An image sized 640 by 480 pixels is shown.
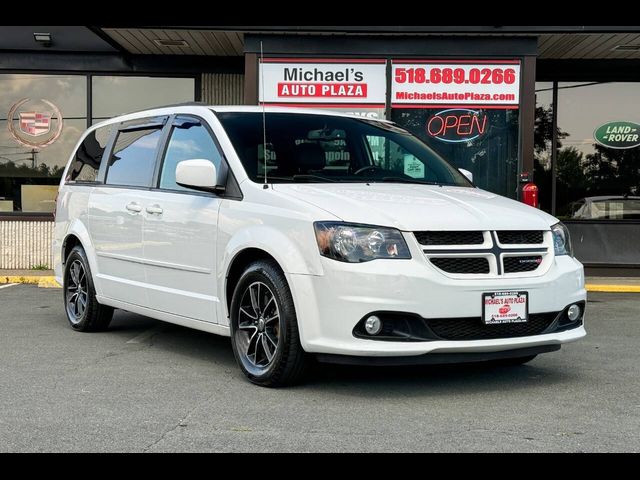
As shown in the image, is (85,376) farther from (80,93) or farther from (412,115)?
(80,93)

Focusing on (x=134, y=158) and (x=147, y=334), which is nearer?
(x=134, y=158)

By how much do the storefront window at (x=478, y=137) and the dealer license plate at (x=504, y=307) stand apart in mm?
7374

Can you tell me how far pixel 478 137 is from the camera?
12.4 metres

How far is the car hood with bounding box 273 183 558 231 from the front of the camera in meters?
4.94

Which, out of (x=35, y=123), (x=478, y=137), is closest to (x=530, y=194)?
(x=478, y=137)

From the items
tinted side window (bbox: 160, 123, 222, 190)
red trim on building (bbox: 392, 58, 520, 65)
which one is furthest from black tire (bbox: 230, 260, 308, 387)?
red trim on building (bbox: 392, 58, 520, 65)

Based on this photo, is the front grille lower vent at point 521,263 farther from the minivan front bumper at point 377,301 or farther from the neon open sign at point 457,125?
the neon open sign at point 457,125

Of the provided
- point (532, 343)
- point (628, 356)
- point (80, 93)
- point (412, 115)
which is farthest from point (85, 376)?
point (80, 93)

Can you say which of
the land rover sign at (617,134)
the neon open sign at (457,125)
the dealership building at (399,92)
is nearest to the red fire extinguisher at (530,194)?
the dealership building at (399,92)

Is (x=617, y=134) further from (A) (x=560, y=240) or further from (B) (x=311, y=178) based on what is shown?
(B) (x=311, y=178)

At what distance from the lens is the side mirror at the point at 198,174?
5.63 meters

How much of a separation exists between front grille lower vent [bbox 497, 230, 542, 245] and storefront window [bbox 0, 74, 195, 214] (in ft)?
31.9

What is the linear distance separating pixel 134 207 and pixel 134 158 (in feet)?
1.88

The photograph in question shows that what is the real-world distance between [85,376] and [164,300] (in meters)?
0.84
